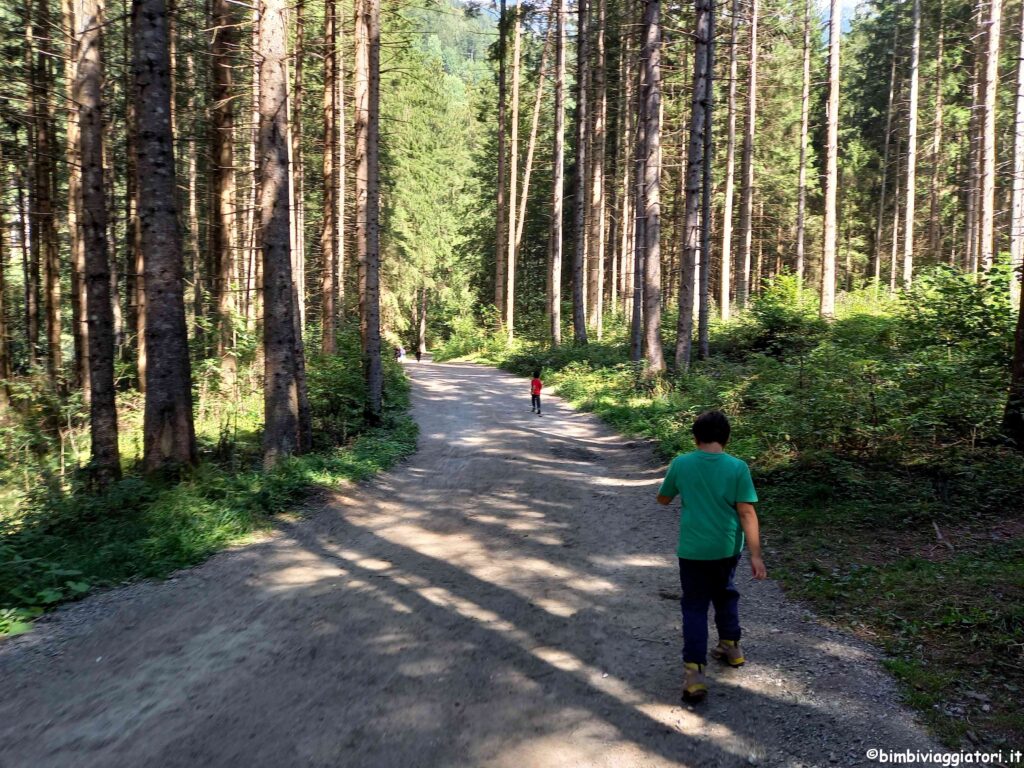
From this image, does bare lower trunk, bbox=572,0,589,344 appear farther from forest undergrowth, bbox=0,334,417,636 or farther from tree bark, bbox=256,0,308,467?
tree bark, bbox=256,0,308,467

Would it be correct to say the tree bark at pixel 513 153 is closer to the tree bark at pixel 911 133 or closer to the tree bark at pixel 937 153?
the tree bark at pixel 911 133

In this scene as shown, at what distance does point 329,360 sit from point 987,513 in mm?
13495

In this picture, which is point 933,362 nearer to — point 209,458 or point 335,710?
point 335,710

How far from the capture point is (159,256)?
8.65 meters

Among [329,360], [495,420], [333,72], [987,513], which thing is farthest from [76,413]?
[987,513]

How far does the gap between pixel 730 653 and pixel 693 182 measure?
14.2 metres

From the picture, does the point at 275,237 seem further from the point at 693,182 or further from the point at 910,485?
the point at 693,182

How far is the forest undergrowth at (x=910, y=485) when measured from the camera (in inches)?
168

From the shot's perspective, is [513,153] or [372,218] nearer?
[372,218]

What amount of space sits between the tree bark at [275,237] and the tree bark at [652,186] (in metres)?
10.5

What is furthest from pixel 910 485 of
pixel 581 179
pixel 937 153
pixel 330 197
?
pixel 937 153

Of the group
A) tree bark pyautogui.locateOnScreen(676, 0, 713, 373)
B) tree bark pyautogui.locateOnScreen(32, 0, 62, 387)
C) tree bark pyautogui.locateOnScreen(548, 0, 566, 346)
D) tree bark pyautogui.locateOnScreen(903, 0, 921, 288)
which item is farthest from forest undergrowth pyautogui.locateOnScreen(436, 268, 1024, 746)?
tree bark pyautogui.locateOnScreen(32, 0, 62, 387)

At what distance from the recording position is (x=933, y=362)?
9.66 metres

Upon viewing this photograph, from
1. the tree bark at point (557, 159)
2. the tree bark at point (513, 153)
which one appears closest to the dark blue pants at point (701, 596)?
the tree bark at point (557, 159)
